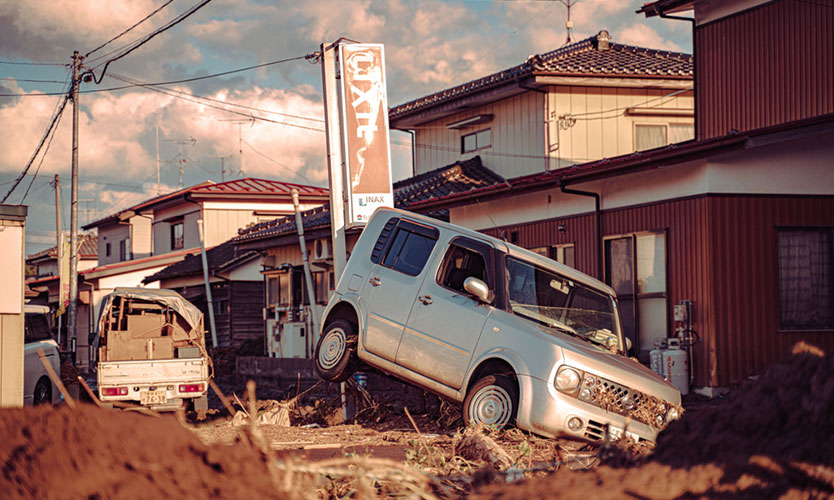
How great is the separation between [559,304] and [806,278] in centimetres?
627

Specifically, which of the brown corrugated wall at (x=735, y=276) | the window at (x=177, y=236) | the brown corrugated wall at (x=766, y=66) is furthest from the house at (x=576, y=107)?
the window at (x=177, y=236)

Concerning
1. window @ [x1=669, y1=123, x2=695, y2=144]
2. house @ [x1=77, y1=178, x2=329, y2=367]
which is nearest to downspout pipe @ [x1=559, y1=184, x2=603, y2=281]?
window @ [x1=669, y1=123, x2=695, y2=144]

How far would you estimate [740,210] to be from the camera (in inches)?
575

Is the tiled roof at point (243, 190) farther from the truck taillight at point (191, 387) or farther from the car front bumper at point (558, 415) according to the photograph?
the car front bumper at point (558, 415)

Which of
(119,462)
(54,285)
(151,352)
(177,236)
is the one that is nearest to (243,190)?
(177,236)

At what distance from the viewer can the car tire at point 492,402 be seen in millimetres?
9578

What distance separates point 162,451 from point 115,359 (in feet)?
53.3

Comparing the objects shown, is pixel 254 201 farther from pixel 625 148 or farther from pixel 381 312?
pixel 381 312

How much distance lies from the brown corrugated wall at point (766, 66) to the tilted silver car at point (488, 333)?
20.9 feet

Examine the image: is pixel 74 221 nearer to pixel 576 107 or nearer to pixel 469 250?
pixel 576 107

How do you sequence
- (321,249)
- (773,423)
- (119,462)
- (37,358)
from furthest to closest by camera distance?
(321,249) → (37,358) → (773,423) → (119,462)

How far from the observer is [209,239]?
40531 millimetres

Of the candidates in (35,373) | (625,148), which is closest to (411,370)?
(35,373)

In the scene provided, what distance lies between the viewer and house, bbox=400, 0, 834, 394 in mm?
14445
